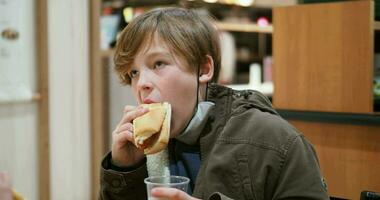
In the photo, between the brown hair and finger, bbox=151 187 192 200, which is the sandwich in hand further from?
finger, bbox=151 187 192 200

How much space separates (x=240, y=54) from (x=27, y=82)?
3492 millimetres

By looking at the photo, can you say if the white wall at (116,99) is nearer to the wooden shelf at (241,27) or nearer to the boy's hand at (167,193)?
the wooden shelf at (241,27)

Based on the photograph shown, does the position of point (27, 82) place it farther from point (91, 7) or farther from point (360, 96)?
point (360, 96)

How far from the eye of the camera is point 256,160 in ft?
3.73

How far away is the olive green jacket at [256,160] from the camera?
1.09 metres

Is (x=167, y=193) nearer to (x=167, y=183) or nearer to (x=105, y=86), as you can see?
(x=167, y=183)

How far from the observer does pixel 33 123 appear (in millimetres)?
3523

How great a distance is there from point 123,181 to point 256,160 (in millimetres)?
356

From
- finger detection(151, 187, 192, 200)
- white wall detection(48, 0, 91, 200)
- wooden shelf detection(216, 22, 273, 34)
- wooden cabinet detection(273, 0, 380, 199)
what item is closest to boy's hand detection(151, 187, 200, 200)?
finger detection(151, 187, 192, 200)

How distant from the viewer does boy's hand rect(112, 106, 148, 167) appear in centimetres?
127

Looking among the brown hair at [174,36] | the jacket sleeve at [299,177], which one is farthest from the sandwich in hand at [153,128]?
the jacket sleeve at [299,177]

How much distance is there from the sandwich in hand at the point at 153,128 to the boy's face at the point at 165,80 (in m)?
0.03

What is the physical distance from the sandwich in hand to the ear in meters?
0.15

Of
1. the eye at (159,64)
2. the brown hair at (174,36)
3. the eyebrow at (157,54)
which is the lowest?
the eye at (159,64)
